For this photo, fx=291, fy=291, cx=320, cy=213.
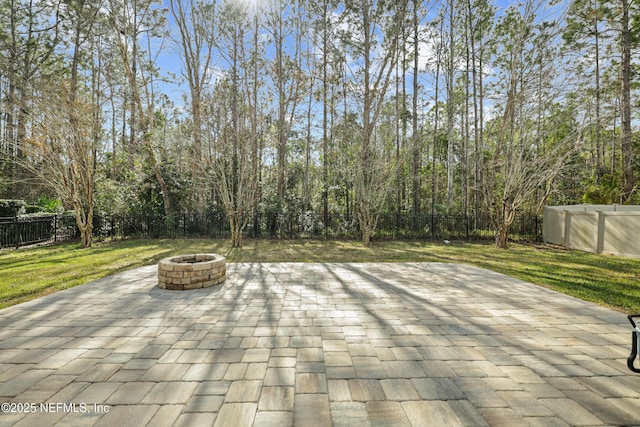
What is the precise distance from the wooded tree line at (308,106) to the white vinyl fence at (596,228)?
1039mm

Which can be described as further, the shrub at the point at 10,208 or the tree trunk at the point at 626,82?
the tree trunk at the point at 626,82

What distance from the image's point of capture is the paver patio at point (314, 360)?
1.88 m

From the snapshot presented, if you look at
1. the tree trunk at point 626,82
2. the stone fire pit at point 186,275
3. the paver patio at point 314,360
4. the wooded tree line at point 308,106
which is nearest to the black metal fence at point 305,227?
the wooded tree line at point 308,106

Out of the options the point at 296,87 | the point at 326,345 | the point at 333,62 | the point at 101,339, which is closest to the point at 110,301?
the point at 101,339

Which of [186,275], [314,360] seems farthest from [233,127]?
[314,360]

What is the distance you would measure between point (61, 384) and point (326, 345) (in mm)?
2082

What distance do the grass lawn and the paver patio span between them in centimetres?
95

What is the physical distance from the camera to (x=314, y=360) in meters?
2.53

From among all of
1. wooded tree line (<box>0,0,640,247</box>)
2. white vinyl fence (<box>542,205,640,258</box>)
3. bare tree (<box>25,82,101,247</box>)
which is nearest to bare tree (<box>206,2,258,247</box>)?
wooded tree line (<box>0,0,640,247</box>)

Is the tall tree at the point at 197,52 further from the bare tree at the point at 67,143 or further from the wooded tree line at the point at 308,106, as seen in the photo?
the bare tree at the point at 67,143

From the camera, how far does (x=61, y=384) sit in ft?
7.05

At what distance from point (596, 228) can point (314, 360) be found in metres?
11.3

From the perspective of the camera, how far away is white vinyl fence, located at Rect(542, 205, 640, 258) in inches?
334

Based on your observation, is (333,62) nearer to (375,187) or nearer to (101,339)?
(375,187)
